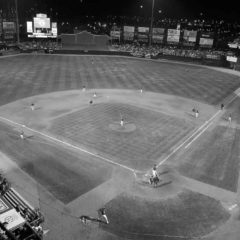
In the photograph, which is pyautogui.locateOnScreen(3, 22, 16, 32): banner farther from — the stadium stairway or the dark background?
the stadium stairway

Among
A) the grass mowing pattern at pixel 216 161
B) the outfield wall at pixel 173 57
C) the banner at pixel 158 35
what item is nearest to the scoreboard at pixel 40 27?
the outfield wall at pixel 173 57

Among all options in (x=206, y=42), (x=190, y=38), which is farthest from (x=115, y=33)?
(x=206, y=42)

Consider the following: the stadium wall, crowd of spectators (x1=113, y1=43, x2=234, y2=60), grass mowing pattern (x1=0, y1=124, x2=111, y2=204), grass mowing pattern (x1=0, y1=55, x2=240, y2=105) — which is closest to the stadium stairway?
grass mowing pattern (x1=0, y1=124, x2=111, y2=204)

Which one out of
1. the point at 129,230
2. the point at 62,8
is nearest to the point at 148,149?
the point at 129,230

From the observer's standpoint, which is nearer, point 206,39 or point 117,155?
point 117,155

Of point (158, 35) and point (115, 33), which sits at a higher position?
point (158, 35)

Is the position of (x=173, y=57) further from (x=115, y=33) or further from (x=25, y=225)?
(x=25, y=225)
